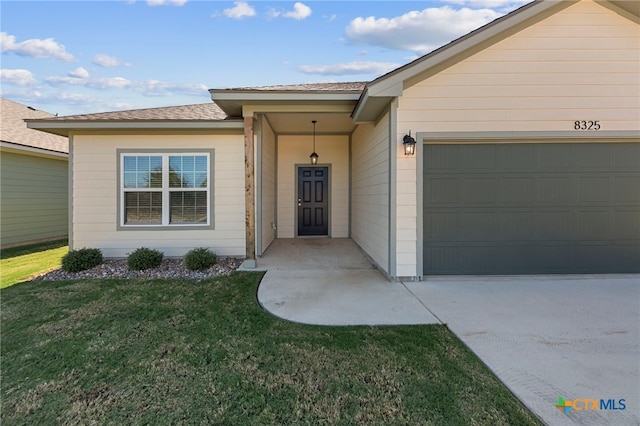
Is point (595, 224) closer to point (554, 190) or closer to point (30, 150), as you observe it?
point (554, 190)

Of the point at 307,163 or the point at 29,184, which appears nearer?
the point at 29,184

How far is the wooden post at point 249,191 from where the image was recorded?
18.3 ft

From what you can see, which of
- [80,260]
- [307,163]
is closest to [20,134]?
[80,260]

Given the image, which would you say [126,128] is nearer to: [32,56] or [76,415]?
[76,415]

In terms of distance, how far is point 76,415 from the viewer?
74.9 inches

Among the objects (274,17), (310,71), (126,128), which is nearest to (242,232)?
(126,128)

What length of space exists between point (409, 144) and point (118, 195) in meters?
5.90

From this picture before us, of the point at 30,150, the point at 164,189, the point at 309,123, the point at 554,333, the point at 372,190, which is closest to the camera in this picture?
the point at 554,333

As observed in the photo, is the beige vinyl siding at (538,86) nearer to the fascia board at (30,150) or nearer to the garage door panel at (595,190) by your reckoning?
the garage door panel at (595,190)

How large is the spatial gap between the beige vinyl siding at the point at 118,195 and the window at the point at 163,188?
0.16m

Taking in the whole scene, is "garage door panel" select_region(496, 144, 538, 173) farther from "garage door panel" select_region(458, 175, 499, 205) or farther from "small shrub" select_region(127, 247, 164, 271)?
"small shrub" select_region(127, 247, 164, 271)

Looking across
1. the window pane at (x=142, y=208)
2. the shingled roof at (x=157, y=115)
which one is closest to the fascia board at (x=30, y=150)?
the shingled roof at (x=157, y=115)

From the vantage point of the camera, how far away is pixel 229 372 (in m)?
2.37
